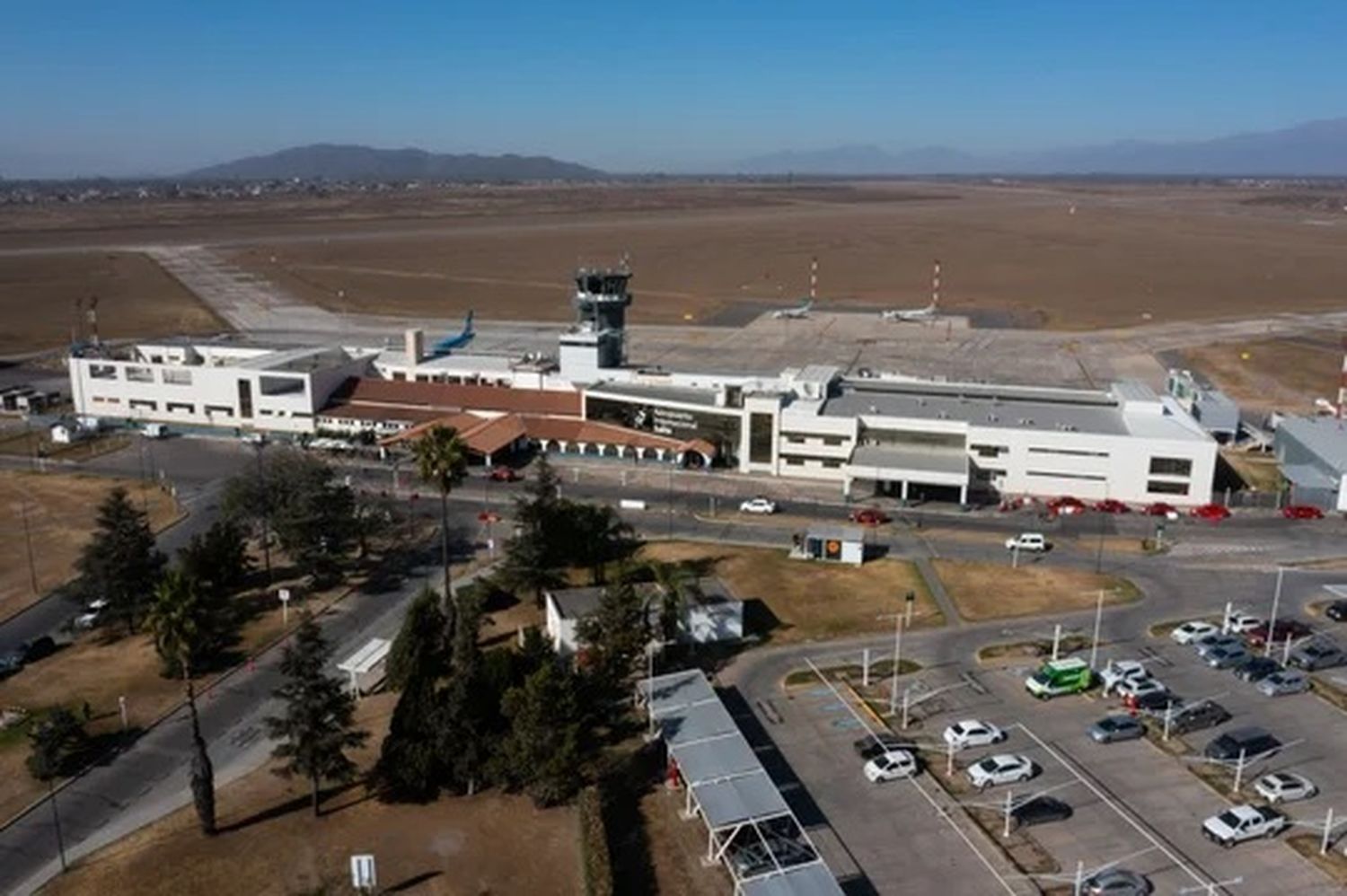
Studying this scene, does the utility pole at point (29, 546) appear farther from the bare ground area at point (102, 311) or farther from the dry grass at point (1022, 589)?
the bare ground area at point (102, 311)

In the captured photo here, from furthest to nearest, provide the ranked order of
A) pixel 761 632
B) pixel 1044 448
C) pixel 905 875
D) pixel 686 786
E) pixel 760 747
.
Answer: pixel 1044 448 → pixel 761 632 → pixel 760 747 → pixel 686 786 → pixel 905 875

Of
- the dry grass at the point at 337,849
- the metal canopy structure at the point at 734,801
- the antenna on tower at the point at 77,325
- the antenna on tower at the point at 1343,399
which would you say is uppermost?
the antenna on tower at the point at 1343,399

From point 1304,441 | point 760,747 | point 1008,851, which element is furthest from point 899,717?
point 1304,441

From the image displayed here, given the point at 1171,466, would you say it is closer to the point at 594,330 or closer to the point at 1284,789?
the point at 1284,789

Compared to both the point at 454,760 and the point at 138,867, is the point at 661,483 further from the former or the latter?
the point at 138,867

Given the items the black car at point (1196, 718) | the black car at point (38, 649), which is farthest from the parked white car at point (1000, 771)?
the black car at point (38, 649)

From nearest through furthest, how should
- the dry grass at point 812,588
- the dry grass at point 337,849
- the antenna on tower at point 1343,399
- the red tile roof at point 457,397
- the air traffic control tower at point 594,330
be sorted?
the dry grass at point 337,849
the dry grass at point 812,588
the antenna on tower at point 1343,399
the red tile roof at point 457,397
the air traffic control tower at point 594,330
